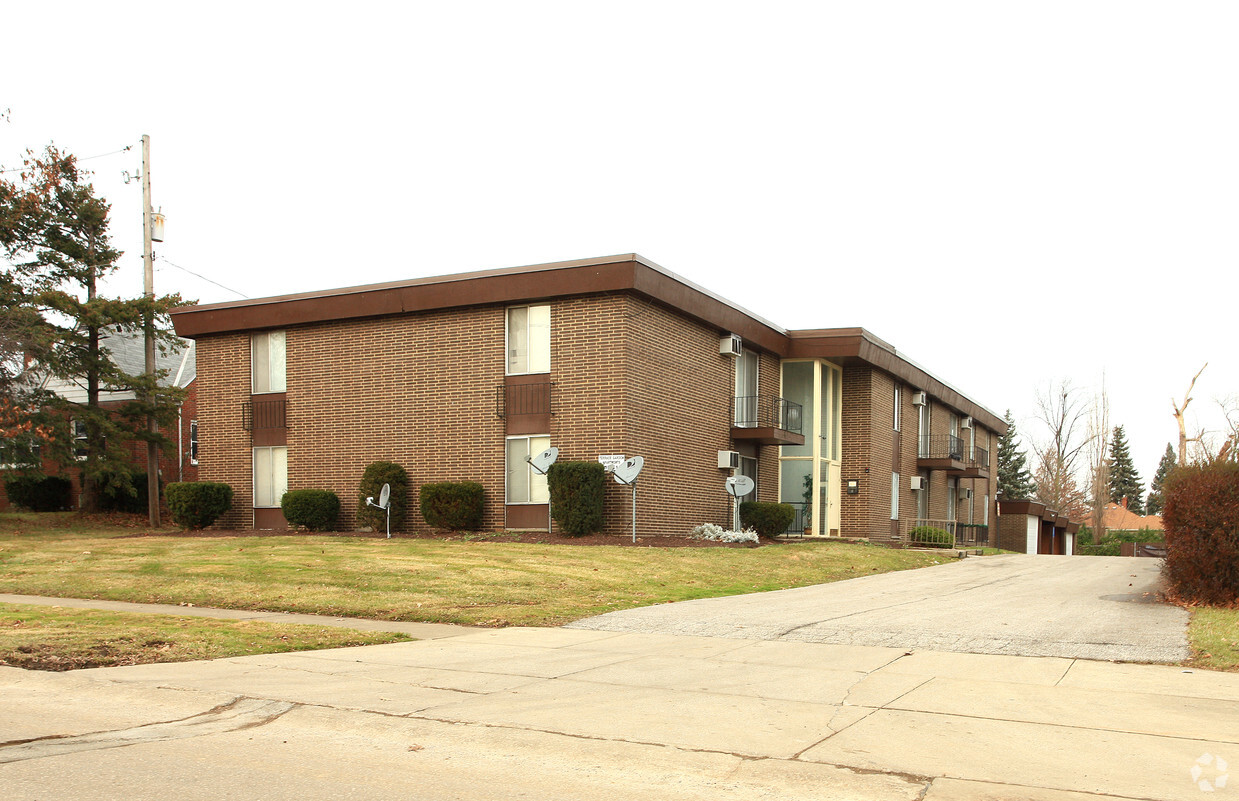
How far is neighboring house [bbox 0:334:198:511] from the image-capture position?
125 ft

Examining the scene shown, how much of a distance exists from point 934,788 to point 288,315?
78.2 feet

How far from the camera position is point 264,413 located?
2706cm

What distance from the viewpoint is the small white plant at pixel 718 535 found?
22.9 m

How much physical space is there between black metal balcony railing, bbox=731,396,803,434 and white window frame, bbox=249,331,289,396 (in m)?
12.1

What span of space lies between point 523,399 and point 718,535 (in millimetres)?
5515

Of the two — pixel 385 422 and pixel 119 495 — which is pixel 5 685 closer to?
pixel 385 422

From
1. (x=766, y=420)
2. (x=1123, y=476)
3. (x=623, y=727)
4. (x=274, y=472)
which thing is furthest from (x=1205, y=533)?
(x=1123, y=476)

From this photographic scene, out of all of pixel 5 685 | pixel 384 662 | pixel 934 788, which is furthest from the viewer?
pixel 384 662

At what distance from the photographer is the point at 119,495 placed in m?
35.4

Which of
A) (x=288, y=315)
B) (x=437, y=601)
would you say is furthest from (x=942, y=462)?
(x=437, y=601)

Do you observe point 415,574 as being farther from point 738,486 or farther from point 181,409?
point 181,409

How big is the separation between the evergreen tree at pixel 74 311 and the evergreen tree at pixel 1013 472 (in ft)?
199
